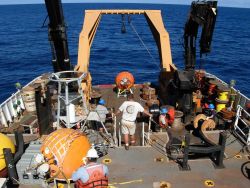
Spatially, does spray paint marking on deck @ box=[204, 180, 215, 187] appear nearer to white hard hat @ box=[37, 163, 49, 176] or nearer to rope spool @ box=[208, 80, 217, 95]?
white hard hat @ box=[37, 163, 49, 176]

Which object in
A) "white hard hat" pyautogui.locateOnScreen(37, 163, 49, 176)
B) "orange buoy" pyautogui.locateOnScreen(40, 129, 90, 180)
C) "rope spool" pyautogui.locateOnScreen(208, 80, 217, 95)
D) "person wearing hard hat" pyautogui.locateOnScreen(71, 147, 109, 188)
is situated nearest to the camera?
"person wearing hard hat" pyautogui.locateOnScreen(71, 147, 109, 188)

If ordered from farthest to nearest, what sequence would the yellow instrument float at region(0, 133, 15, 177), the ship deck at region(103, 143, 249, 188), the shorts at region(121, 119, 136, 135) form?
the shorts at region(121, 119, 136, 135)
the ship deck at region(103, 143, 249, 188)
the yellow instrument float at region(0, 133, 15, 177)

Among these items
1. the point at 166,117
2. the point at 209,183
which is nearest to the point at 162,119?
the point at 166,117

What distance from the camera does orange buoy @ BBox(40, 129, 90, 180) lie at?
8203mm

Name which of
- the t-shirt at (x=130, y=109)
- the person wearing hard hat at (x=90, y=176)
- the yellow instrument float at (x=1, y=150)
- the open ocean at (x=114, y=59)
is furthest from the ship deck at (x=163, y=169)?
the open ocean at (x=114, y=59)

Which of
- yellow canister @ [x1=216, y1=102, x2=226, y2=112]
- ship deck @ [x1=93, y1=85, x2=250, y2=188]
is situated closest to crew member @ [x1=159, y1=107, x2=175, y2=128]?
ship deck @ [x1=93, y1=85, x2=250, y2=188]

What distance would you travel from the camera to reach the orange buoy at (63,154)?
26.9 feet

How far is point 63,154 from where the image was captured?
821 cm

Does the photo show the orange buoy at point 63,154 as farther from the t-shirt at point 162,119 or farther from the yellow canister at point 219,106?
the yellow canister at point 219,106

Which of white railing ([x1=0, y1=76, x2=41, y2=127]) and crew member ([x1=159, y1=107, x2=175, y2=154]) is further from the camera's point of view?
white railing ([x1=0, y1=76, x2=41, y2=127])

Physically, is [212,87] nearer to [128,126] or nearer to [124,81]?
[124,81]

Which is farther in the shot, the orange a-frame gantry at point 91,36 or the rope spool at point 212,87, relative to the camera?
the orange a-frame gantry at point 91,36

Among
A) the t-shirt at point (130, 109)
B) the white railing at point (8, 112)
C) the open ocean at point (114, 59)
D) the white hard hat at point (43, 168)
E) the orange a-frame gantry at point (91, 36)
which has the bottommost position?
the open ocean at point (114, 59)

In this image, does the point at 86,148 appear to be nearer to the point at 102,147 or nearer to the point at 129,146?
the point at 102,147
